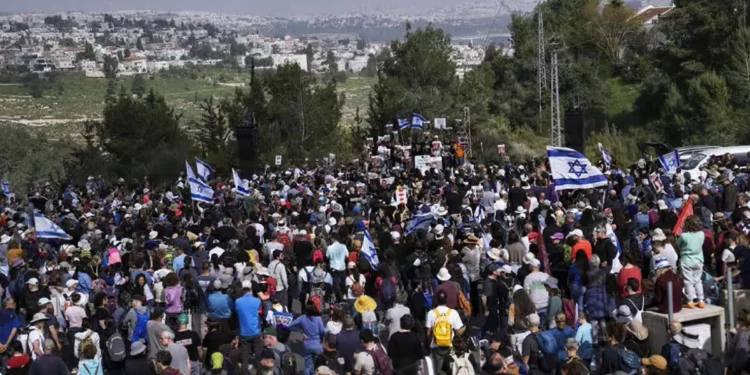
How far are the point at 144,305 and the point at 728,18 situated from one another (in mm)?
46541

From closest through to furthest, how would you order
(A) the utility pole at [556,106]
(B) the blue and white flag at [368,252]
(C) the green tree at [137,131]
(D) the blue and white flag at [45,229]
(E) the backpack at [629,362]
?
(E) the backpack at [629,362] → (B) the blue and white flag at [368,252] → (D) the blue and white flag at [45,229] → (A) the utility pole at [556,106] → (C) the green tree at [137,131]

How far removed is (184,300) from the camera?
12.8 meters

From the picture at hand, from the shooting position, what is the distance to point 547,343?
31.3 feet

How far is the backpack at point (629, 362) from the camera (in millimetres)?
8547

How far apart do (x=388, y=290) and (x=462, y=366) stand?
146 inches

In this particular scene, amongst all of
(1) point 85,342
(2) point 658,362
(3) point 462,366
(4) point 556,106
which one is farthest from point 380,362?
(4) point 556,106

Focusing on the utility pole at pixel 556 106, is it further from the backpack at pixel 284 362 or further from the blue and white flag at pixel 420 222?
the backpack at pixel 284 362

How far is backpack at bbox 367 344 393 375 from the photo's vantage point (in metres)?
9.39

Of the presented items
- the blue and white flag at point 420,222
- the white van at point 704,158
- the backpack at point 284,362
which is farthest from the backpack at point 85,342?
the white van at point 704,158

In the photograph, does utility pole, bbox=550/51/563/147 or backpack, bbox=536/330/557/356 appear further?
utility pole, bbox=550/51/563/147

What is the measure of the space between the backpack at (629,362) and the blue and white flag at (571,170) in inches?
272

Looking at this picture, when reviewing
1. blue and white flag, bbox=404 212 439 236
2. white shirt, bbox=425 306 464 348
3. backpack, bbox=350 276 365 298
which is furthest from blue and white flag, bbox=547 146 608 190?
white shirt, bbox=425 306 464 348

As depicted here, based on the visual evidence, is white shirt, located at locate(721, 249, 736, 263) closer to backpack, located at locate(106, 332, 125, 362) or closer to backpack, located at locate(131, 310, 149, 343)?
backpack, located at locate(131, 310, 149, 343)

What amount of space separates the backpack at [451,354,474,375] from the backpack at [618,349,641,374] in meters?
1.33
